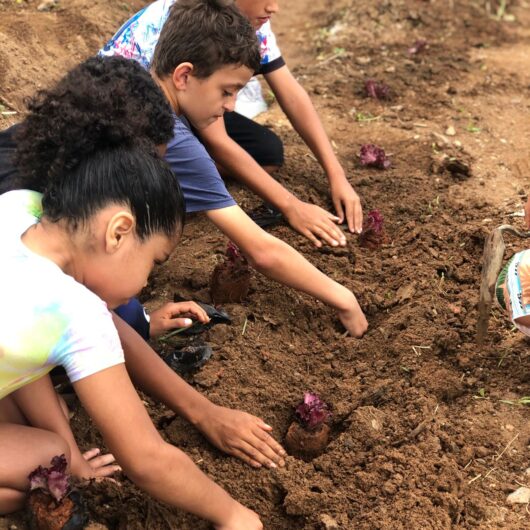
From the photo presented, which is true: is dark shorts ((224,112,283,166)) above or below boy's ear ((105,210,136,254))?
below

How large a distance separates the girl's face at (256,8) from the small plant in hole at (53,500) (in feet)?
8.09

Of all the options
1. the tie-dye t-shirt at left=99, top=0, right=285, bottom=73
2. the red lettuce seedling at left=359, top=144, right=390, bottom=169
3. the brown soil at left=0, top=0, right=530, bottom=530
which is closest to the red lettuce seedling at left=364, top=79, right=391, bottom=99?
the brown soil at left=0, top=0, right=530, bottom=530

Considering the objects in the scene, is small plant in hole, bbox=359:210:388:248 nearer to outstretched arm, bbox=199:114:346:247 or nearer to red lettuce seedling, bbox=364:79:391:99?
outstretched arm, bbox=199:114:346:247

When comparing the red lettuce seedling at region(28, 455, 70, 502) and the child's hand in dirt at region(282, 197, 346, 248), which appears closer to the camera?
the red lettuce seedling at region(28, 455, 70, 502)

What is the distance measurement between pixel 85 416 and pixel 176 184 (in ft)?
4.21

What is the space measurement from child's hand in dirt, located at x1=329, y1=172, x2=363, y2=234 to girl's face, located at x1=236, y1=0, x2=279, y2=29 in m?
1.07

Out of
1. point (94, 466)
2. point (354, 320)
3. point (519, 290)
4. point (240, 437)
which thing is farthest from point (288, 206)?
point (94, 466)

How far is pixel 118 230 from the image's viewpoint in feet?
7.49

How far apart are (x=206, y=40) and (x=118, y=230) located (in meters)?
1.47

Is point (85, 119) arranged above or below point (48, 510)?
above

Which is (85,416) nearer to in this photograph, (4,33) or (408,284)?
(408,284)

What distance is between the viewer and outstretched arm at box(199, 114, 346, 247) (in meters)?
4.11

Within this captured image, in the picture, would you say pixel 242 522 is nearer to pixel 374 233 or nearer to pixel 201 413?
pixel 201 413

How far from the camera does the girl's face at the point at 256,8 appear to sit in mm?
3980
